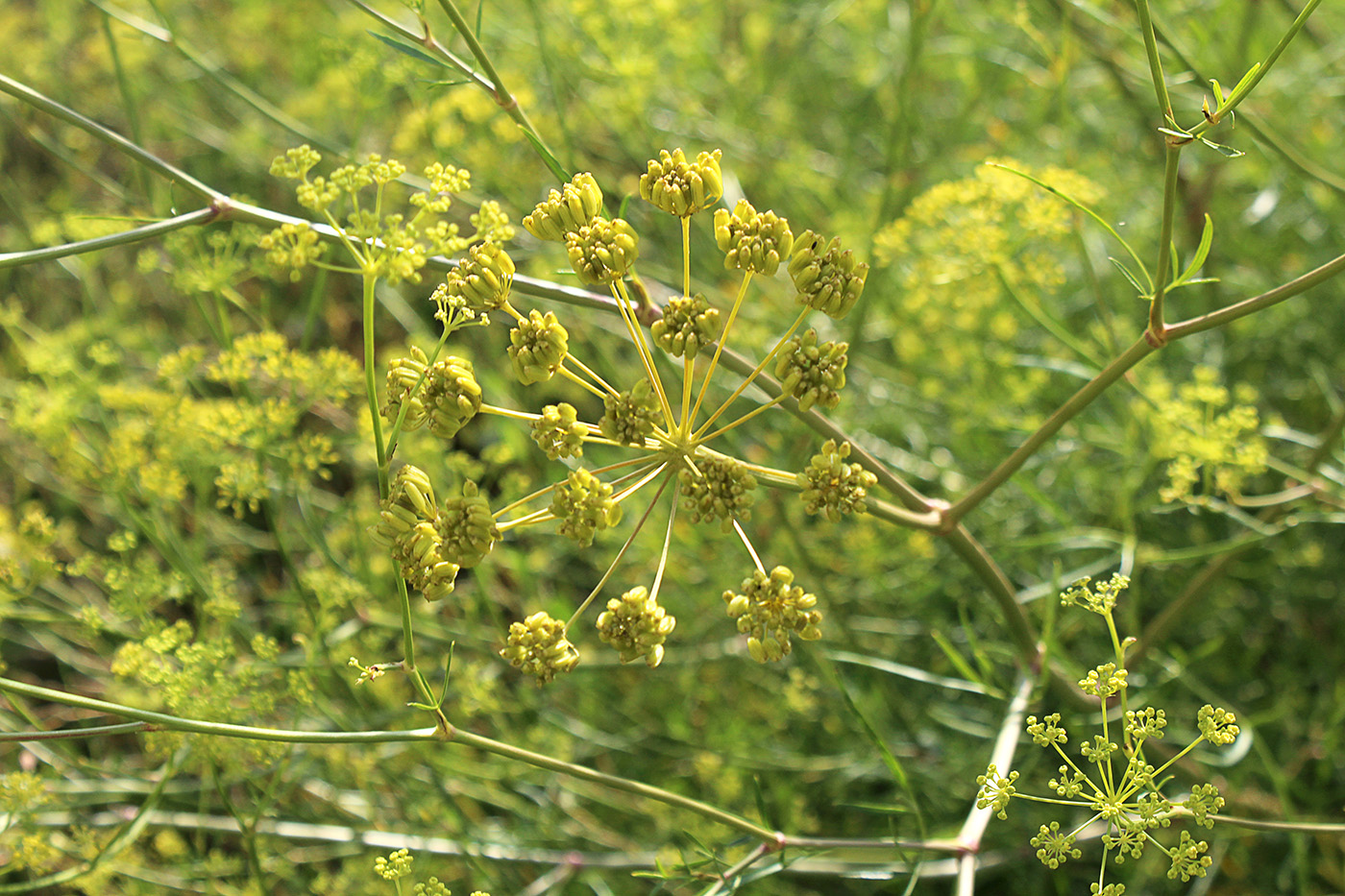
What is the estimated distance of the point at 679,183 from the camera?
140 cm

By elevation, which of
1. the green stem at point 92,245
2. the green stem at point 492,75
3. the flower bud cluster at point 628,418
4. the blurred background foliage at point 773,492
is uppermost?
the green stem at point 492,75

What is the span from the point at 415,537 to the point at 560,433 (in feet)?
0.85

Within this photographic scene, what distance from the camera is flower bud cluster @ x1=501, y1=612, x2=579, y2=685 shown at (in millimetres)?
1356

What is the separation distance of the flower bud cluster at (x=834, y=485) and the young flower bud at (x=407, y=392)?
578 millimetres

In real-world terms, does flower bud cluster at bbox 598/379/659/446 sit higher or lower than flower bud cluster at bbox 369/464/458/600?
higher

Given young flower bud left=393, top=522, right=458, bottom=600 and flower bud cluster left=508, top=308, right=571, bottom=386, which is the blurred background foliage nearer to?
young flower bud left=393, top=522, right=458, bottom=600

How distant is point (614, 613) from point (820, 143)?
3450 millimetres

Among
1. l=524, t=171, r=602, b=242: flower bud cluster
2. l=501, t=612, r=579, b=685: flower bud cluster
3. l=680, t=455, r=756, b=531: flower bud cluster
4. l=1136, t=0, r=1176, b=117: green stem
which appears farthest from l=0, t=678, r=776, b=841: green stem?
l=1136, t=0, r=1176, b=117: green stem

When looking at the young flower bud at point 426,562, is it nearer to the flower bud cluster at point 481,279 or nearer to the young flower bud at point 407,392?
the young flower bud at point 407,392

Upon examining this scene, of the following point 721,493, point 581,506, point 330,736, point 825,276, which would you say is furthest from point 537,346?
point 330,736

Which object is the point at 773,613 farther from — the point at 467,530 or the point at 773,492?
the point at 773,492

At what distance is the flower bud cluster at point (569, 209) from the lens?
4.50 ft

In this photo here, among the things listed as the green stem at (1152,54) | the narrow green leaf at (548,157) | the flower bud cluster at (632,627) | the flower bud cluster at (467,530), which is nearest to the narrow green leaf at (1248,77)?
the green stem at (1152,54)

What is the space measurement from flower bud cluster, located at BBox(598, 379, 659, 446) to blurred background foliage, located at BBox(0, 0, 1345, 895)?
840mm
